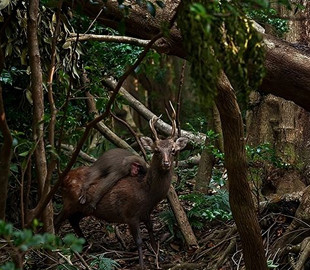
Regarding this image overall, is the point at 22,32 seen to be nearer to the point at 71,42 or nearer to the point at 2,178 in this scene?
the point at 71,42

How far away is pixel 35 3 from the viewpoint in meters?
5.39

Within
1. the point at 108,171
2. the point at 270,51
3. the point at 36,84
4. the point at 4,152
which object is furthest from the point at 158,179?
the point at 4,152

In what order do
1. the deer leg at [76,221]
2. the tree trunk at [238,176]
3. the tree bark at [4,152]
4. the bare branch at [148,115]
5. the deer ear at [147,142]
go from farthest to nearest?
the bare branch at [148,115] < the deer leg at [76,221] < the deer ear at [147,142] < the tree trunk at [238,176] < the tree bark at [4,152]

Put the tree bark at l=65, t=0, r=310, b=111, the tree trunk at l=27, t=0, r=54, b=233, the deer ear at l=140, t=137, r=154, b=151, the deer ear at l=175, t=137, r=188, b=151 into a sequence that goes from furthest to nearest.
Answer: the deer ear at l=140, t=137, r=154, b=151, the deer ear at l=175, t=137, r=188, b=151, the tree bark at l=65, t=0, r=310, b=111, the tree trunk at l=27, t=0, r=54, b=233

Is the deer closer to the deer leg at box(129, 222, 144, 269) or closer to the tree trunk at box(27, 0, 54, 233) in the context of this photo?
the deer leg at box(129, 222, 144, 269)

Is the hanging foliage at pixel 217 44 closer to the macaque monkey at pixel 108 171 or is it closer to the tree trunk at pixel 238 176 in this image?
the tree trunk at pixel 238 176

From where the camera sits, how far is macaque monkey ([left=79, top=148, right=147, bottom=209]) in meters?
8.02

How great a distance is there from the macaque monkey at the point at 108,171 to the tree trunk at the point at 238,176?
9.50 feet

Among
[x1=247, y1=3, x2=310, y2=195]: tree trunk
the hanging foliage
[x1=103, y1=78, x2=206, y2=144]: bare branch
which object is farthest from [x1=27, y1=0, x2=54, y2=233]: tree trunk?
[x1=103, y1=78, x2=206, y2=144]: bare branch

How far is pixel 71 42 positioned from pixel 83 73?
4.05 feet

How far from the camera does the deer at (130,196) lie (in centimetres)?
785

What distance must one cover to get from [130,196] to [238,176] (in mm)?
3093

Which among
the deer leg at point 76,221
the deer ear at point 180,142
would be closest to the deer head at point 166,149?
the deer ear at point 180,142

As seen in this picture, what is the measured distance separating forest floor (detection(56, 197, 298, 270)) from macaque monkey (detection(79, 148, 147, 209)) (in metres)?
0.57
